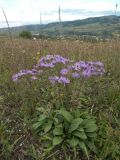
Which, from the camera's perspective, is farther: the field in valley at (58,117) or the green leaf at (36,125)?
the green leaf at (36,125)

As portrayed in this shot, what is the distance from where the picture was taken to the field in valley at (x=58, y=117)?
10.7 ft

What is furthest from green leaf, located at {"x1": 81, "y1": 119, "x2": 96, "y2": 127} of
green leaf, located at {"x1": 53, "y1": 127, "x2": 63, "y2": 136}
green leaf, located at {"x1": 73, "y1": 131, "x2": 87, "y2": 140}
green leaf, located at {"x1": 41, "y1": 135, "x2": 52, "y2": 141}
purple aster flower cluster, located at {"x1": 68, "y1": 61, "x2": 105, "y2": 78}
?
purple aster flower cluster, located at {"x1": 68, "y1": 61, "x2": 105, "y2": 78}

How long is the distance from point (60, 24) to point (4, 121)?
242 centimetres

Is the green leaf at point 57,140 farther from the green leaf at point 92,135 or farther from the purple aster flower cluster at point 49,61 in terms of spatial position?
the purple aster flower cluster at point 49,61

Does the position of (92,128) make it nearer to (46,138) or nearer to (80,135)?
(80,135)

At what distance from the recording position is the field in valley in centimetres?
325

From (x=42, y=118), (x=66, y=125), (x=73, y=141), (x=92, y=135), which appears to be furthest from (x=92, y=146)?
(x=42, y=118)

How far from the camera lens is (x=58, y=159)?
10.6ft

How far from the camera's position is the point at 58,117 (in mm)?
3355

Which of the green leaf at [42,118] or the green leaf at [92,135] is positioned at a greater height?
the green leaf at [42,118]

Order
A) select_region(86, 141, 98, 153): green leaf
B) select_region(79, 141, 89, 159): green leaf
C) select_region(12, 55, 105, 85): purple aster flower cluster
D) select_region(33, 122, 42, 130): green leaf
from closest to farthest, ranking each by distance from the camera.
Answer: select_region(79, 141, 89, 159): green leaf → select_region(86, 141, 98, 153): green leaf → select_region(33, 122, 42, 130): green leaf → select_region(12, 55, 105, 85): purple aster flower cluster

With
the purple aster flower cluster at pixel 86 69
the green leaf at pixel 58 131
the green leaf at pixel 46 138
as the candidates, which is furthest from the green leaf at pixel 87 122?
the purple aster flower cluster at pixel 86 69

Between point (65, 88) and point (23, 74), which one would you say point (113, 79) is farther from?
point (23, 74)

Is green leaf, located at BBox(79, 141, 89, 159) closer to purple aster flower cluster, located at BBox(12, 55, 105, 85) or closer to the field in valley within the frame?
the field in valley
